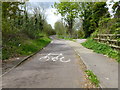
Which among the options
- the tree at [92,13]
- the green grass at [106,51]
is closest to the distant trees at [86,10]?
the tree at [92,13]

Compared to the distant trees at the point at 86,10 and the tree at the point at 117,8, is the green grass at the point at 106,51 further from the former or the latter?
the distant trees at the point at 86,10

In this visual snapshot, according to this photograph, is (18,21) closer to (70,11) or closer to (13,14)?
(13,14)

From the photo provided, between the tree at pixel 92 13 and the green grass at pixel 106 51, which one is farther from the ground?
the tree at pixel 92 13

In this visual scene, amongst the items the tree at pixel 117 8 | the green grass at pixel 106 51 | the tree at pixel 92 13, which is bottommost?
the green grass at pixel 106 51

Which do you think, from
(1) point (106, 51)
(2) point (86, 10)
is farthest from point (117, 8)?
(2) point (86, 10)

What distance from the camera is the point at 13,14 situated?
18.8 meters

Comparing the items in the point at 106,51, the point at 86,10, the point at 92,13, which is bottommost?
the point at 106,51

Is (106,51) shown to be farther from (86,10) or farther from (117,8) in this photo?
(86,10)

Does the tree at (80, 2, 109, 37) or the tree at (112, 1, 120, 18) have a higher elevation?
the tree at (80, 2, 109, 37)

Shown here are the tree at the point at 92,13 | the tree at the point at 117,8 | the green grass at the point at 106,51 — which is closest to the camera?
the green grass at the point at 106,51

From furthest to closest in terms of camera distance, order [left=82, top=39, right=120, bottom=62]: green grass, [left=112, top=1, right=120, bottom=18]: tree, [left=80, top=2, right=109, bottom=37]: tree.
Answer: [left=80, top=2, right=109, bottom=37]: tree < [left=112, top=1, right=120, bottom=18]: tree < [left=82, top=39, right=120, bottom=62]: green grass

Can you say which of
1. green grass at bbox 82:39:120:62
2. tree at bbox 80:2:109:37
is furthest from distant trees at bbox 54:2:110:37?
green grass at bbox 82:39:120:62

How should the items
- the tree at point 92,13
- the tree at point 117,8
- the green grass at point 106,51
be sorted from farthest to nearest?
the tree at point 92,13, the tree at point 117,8, the green grass at point 106,51

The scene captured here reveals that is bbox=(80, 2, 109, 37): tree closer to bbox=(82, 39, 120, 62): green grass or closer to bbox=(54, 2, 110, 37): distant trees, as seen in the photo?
bbox=(54, 2, 110, 37): distant trees
